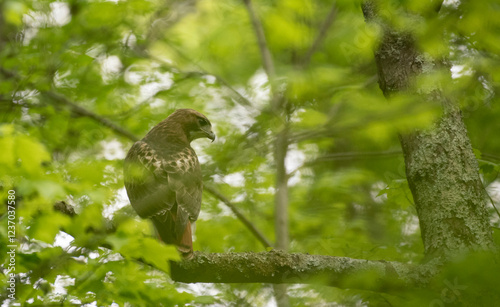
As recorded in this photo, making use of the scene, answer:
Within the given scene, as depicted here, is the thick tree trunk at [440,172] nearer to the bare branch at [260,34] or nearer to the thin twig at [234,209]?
the thin twig at [234,209]

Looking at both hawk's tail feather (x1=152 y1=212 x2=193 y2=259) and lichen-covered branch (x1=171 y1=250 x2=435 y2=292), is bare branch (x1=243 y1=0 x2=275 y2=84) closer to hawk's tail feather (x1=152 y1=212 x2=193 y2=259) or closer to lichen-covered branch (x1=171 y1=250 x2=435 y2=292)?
hawk's tail feather (x1=152 y1=212 x2=193 y2=259)

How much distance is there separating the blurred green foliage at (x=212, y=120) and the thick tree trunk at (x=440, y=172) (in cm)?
15

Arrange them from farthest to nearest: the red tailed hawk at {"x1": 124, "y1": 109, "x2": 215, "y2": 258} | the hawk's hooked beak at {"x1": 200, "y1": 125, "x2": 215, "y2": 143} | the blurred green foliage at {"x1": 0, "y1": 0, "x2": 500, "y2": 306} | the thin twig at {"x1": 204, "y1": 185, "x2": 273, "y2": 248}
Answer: the hawk's hooked beak at {"x1": 200, "y1": 125, "x2": 215, "y2": 143}, the thin twig at {"x1": 204, "y1": 185, "x2": 273, "y2": 248}, the red tailed hawk at {"x1": 124, "y1": 109, "x2": 215, "y2": 258}, the blurred green foliage at {"x1": 0, "y1": 0, "x2": 500, "y2": 306}

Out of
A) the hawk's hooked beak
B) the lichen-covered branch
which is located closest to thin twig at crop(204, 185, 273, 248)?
the hawk's hooked beak

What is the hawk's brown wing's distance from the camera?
363 cm

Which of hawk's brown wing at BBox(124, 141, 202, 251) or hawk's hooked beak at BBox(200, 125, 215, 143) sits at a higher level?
hawk's hooked beak at BBox(200, 125, 215, 143)

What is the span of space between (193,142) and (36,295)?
2.65 m

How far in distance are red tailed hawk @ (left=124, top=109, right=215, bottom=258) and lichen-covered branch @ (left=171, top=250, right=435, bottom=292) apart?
28 cm

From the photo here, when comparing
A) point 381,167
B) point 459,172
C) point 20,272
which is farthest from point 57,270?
point 381,167

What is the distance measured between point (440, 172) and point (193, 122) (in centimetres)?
258

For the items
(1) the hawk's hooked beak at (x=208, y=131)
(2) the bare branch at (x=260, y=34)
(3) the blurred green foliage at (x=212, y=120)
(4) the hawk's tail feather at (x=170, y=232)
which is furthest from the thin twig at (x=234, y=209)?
(2) the bare branch at (x=260, y=34)

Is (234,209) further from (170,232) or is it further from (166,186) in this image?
(170,232)

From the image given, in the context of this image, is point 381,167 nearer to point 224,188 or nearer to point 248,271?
point 224,188

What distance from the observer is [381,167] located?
22.2ft
